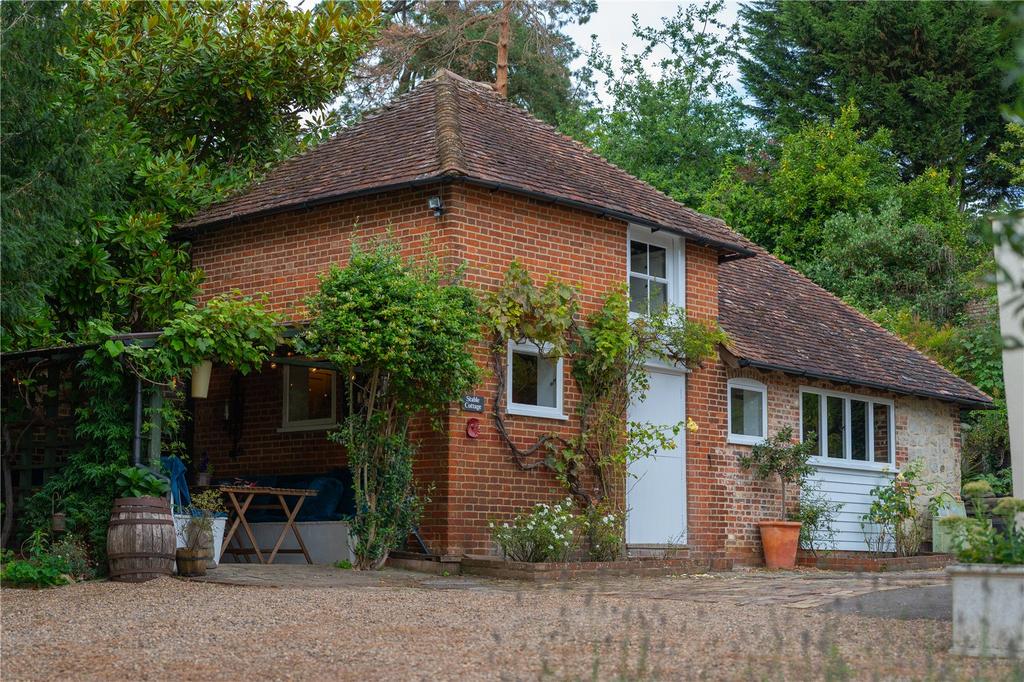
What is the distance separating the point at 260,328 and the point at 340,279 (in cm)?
106

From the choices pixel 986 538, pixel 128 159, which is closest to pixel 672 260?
pixel 128 159

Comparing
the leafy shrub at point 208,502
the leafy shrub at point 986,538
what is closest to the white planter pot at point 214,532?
the leafy shrub at point 208,502

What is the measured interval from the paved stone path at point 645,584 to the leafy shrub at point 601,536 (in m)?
0.90

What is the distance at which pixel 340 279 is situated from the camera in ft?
43.6

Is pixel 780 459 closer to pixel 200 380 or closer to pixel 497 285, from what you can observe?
pixel 497 285

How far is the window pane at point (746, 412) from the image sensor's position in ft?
57.9

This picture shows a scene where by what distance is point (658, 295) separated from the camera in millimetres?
16828

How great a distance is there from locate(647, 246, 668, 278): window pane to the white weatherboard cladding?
416 centimetres

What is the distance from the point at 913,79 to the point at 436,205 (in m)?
21.7

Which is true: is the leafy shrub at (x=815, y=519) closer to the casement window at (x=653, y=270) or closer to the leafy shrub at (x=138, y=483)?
the casement window at (x=653, y=270)

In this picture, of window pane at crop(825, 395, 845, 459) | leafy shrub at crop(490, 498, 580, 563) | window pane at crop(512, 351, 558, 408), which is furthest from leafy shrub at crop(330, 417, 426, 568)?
window pane at crop(825, 395, 845, 459)

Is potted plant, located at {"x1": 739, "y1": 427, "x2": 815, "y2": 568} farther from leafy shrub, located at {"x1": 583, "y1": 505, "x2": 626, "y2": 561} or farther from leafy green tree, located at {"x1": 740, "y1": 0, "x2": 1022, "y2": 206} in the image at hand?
leafy green tree, located at {"x1": 740, "y1": 0, "x2": 1022, "y2": 206}

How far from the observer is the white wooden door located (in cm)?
1581

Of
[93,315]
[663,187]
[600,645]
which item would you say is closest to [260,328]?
[93,315]
